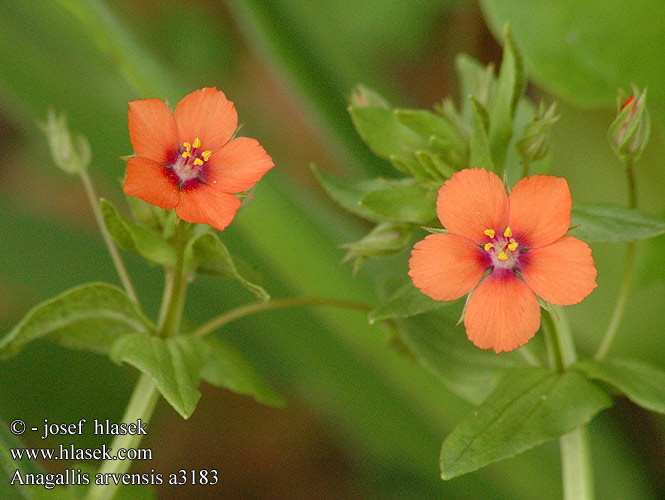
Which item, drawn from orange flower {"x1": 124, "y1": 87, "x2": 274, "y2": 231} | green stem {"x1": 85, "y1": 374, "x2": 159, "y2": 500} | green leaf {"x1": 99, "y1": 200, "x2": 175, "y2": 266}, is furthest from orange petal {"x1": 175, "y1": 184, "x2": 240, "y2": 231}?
green stem {"x1": 85, "y1": 374, "x2": 159, "y2": 500}

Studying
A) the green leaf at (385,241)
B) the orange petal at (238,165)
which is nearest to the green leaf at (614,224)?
the green leaf at (385,241)

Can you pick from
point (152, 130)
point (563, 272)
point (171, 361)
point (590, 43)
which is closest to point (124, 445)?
Result: point (171, 361)

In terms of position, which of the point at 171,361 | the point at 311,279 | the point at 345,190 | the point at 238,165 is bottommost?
the point at 171,361

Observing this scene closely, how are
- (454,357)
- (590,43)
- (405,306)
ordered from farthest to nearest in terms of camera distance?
1. (590,43)
2. (454,357)
3. (405,306)

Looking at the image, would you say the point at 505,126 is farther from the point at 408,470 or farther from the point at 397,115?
the point at 408,470

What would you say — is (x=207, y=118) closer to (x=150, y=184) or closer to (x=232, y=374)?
(x=150, y=184)

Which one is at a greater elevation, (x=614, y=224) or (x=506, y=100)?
(x=506, y=100)
